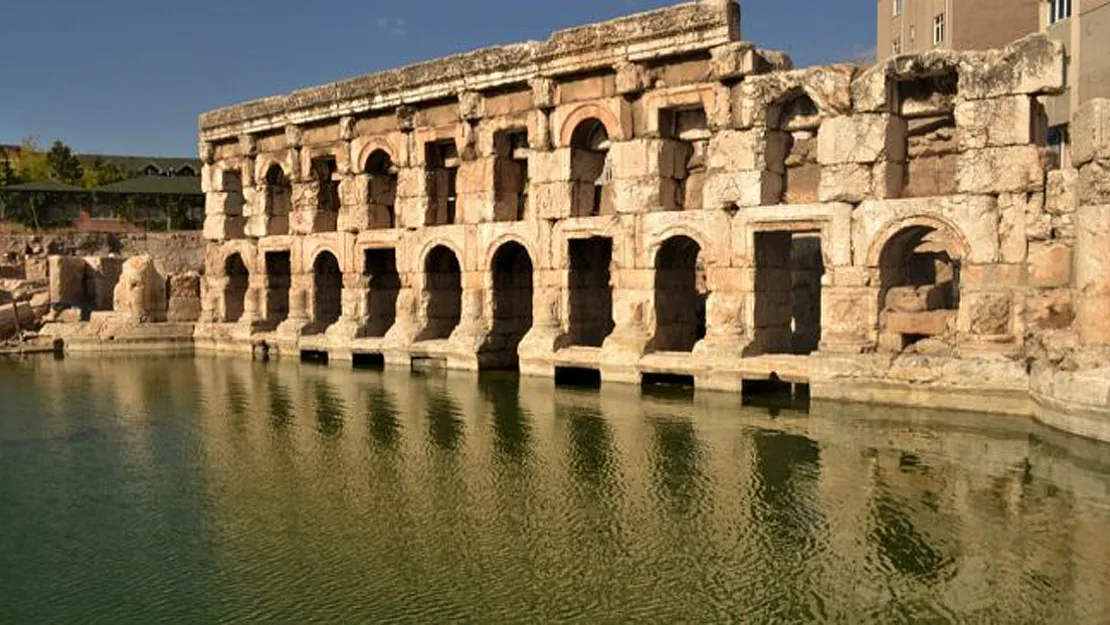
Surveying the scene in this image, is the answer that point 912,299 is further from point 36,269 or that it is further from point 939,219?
point 36,269

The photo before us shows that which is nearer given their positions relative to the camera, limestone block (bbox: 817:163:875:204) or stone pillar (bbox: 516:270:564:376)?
limestone block (bbox: 817:163:875:204)

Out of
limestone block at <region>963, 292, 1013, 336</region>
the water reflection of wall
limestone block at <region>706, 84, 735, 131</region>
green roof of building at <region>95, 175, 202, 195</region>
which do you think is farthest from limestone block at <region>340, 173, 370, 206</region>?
green roof of building at <region>95, 175, 202, 195</region>

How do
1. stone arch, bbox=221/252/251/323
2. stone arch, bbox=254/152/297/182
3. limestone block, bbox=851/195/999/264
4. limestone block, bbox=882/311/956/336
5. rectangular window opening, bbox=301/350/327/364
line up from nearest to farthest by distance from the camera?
limestone block, bbox=851/195/999/264 → limestone block, bbox=882/311/956/336 → rectangular window opening, bbox=301/350/327/364 → stone arch, bbox=254/152/297/182 → stone arch, bbox=221/252/251/323

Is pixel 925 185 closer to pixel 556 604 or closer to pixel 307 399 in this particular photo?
pixel 307 399

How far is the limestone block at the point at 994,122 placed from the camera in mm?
14672

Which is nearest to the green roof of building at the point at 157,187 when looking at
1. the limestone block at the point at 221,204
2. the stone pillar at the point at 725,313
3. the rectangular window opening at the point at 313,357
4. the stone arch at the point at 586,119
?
the limestone block at the point at 221,204

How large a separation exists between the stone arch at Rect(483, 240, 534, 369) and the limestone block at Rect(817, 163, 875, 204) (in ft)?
23.3

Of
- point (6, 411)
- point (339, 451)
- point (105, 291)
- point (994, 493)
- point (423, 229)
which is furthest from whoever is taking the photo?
point (105, 291)

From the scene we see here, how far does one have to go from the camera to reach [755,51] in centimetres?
1722

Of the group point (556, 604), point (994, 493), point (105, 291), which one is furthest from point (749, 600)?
point (105, 291)

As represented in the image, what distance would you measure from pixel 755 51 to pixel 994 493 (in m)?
9.54

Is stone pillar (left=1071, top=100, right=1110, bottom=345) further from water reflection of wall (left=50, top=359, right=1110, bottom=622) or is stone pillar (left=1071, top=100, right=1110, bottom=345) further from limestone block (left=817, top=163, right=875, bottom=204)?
limestone block (left=817, top=163, right=875, bottom=204)

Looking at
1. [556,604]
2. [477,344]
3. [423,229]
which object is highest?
[423,229]

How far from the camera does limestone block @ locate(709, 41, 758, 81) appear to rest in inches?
674
